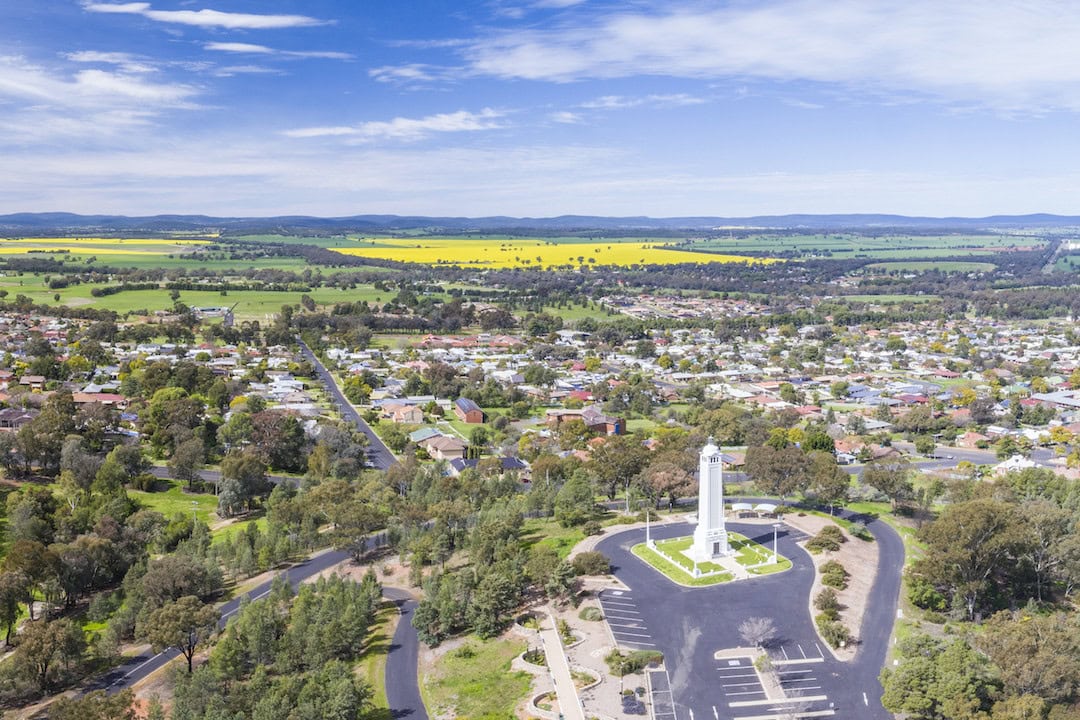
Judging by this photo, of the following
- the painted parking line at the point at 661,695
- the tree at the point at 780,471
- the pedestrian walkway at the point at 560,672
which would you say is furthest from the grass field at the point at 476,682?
the tree at the point at 780,471

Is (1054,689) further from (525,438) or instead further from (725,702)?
(525,438)

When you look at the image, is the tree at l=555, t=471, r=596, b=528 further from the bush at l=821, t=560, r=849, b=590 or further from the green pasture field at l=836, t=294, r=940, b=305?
the green pasture field at l=836, t=294, r=940, b=305

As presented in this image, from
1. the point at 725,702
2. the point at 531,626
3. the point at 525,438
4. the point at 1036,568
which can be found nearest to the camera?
the point at 725,702

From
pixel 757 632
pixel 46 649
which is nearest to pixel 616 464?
pixel 757 632

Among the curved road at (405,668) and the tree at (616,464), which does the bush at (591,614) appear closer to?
the curved road at (405,668)

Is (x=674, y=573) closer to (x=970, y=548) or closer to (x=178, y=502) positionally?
(x=970, y=548)

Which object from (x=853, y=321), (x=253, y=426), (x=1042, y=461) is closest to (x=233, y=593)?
(x=253, y=426)
